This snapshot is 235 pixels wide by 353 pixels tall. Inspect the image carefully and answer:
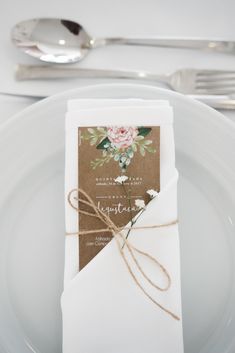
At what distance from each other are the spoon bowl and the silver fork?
0.02m

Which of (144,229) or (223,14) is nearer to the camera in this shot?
(144,229)

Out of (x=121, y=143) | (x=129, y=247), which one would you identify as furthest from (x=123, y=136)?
(x=129, y=247)

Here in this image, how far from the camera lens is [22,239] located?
0.59 meters

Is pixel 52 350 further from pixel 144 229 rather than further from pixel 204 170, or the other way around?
pixel 204 170


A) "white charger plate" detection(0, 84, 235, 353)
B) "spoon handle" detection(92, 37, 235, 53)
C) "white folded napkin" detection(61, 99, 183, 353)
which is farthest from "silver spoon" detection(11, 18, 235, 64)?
"white folded napkin" detection(61, 99, 183, 353)

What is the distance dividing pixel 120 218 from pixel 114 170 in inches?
2.3

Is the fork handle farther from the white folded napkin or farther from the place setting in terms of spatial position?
the white folded napkin

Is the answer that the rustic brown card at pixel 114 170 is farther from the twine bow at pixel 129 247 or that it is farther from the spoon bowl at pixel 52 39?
the spoon bowl at pixel 52 39

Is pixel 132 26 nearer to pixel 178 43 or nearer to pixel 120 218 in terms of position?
pixel 178 43

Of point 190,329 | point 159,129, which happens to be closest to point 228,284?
point 190,329

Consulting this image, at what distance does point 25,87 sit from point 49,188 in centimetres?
16

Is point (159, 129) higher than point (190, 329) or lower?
higher

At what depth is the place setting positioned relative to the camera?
0.53m

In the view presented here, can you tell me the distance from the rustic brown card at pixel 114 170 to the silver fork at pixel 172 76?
0.39ft
